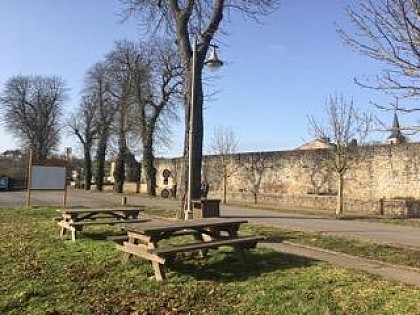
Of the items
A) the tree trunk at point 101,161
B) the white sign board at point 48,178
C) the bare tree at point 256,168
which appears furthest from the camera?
the tree trunk at point 101,161

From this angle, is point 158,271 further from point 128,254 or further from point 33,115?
point 33,115

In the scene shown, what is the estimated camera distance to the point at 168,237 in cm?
870

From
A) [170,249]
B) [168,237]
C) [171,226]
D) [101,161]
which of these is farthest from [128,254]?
[101,161]

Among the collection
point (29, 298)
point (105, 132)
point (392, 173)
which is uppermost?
point (105, 132)

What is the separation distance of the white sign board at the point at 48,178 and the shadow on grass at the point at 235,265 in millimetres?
11770

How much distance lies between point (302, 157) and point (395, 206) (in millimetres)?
9284

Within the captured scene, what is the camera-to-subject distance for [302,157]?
33531 mm

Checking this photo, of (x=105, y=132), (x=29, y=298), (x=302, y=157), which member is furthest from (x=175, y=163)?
(x=29, y=298)

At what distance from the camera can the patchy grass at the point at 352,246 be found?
968 centimetres

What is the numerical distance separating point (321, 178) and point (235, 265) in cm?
2403

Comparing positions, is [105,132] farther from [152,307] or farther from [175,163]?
[152,307]

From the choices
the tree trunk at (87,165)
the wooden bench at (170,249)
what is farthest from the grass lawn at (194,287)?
the tree trunk at (87,165)

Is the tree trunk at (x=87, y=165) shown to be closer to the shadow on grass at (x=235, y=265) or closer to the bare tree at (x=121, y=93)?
the bare tree at (x=121, y=93)

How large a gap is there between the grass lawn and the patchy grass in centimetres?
166
